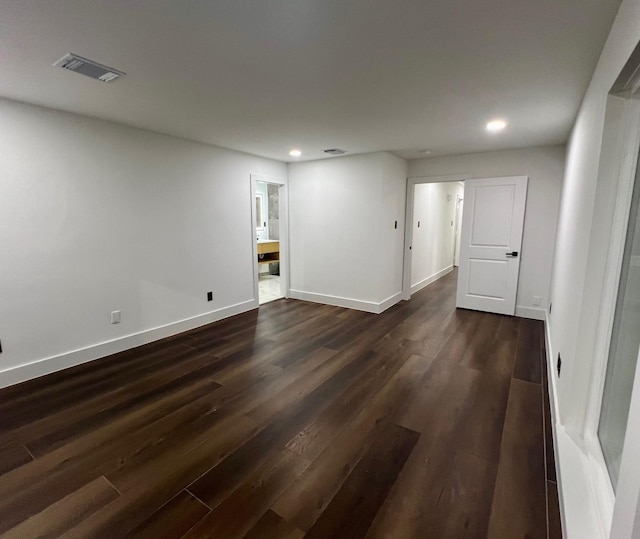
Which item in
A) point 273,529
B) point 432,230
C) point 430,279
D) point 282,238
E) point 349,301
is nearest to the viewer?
point 273,529

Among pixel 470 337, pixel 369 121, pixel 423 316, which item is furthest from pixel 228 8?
pixel 423 316

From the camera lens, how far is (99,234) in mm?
3131

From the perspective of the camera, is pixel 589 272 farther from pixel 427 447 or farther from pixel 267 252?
pixel 267 252

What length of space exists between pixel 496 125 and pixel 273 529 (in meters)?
3.70

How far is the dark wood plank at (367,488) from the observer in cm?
145

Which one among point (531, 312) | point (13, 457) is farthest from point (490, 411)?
point (13, 457)

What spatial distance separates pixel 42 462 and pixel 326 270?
3939mm

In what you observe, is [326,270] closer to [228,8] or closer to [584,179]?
[584,179]

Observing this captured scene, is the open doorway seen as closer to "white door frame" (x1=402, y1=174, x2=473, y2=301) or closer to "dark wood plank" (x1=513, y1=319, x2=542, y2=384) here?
"white door frame" (x1=402, y1=174, x2=473, y2=301)

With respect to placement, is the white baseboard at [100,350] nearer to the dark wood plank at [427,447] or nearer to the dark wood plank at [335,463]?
the dark wood plank at [335,463]

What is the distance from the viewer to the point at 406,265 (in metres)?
5.47

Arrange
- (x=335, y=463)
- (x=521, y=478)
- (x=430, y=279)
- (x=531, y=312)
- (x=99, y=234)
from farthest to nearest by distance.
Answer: (x=430, y=279) < (x=531, y=312) < (x=99, y=234) < (x=335, y=463) < (x=521, y=478)

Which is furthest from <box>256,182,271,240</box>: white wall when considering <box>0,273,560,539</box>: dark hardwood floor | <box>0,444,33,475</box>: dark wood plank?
<box>0,444,33,475</box>: dark wood plank

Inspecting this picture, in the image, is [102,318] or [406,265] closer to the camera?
[102,318]
